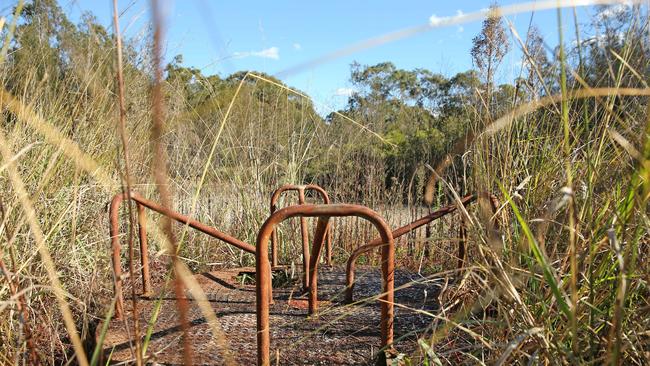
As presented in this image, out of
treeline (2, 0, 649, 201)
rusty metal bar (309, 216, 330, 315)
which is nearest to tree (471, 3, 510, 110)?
treeline (2, 0, 649, 201)

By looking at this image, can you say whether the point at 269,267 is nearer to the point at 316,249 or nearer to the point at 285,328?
the point at 316,249

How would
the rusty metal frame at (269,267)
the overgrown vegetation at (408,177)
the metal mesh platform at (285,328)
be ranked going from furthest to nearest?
the metal mesh platform at (285,328), the rusty metal frame at (269,267), the overgrown vegetation at (408,177)

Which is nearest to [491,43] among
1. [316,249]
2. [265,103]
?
[316,249]

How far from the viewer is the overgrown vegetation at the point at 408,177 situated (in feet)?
4.14

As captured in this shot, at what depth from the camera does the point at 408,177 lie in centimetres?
706

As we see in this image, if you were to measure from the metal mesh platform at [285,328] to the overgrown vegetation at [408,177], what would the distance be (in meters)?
0.18

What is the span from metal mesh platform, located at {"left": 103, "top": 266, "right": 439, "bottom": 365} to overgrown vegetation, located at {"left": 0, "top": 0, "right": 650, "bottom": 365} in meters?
0.18

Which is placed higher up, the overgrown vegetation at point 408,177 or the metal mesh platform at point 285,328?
the overgrown vegetation at point 408,177

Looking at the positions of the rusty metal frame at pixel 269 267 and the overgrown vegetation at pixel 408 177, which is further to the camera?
the rusty metal frame at pixel 269 267

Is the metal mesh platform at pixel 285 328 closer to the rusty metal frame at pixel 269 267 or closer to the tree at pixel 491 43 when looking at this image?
the rusty metal frame at pixel 269 267

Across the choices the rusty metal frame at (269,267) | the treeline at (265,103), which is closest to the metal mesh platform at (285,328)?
the rusty metal frame at (269,267)

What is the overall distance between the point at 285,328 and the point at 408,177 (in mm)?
4908

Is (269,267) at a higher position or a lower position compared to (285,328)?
higher

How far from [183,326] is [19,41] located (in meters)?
4.31
